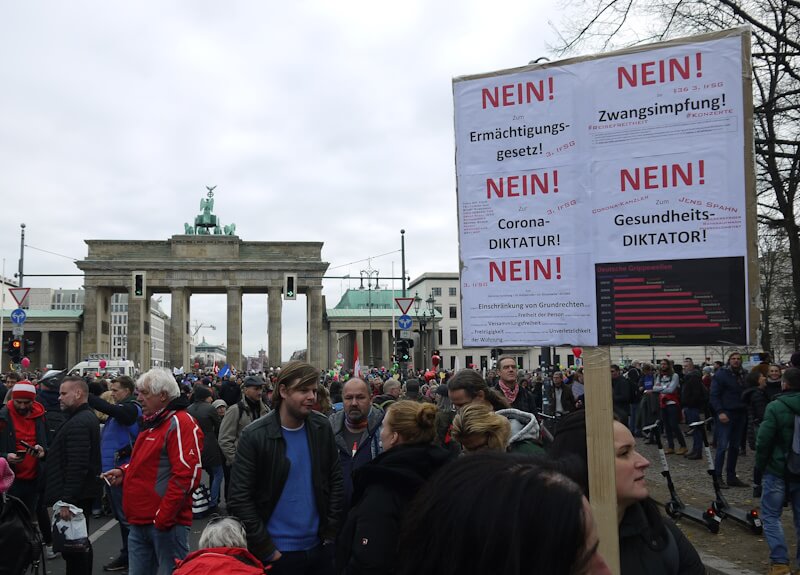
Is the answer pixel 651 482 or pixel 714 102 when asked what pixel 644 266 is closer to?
pixel 714 102

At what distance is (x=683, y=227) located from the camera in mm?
3105

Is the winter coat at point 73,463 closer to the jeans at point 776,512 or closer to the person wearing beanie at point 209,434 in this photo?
the person wearing beanie at point 209,434

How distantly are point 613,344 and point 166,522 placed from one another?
331cm

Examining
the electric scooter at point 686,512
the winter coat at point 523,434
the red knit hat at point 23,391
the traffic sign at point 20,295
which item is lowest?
the electric scooter at point 686,512

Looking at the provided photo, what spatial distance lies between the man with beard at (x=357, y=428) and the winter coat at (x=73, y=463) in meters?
2.54

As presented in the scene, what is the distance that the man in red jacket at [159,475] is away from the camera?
199 inches

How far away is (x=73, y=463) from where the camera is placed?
6559 millimetres

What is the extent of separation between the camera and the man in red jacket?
505 centimetres

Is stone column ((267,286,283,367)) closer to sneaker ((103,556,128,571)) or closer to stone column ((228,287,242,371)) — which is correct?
stone column ((228,287,242,371))

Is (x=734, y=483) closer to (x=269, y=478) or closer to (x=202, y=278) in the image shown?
(x=269, y=478)

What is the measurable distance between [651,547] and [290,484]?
2289mm

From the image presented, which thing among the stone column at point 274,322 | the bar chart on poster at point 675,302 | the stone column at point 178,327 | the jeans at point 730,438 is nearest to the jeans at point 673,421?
the jeans at point 730,438

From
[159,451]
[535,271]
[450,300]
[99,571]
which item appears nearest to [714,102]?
[535,271]

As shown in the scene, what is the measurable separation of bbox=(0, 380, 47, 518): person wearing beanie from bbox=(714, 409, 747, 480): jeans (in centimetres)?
953
